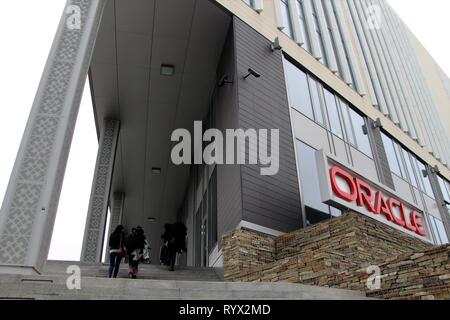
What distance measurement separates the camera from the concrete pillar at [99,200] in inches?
501

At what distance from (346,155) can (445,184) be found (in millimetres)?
11609

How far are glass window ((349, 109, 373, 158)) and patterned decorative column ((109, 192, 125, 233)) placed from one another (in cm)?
1269

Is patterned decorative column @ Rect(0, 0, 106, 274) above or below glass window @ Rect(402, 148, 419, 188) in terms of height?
below

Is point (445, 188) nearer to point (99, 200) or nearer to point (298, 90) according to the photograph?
point (298, 90)

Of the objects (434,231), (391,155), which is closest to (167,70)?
(391,155)

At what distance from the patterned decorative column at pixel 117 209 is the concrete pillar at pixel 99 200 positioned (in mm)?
5920

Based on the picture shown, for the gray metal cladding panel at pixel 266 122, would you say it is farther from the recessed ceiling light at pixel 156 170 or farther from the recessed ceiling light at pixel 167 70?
the recessed ceiling light at pixel 156 170

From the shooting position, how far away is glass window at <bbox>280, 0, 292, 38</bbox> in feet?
45.9

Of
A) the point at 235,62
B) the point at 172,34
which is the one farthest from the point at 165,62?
the point at 235,62

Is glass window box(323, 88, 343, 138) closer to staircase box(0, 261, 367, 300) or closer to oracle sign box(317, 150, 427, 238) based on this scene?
oracle sign box(317, 150, 427, 238)

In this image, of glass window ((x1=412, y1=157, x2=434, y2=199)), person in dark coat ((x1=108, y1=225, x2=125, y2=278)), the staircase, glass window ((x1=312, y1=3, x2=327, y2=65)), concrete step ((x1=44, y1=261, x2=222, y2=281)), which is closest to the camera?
the staircase

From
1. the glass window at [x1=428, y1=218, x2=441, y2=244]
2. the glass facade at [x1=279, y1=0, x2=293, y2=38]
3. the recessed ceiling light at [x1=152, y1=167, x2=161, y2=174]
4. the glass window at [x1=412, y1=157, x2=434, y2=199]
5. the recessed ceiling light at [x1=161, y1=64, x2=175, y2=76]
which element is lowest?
the glass window at [x1=428, y1=218, x2=441, y2=244]

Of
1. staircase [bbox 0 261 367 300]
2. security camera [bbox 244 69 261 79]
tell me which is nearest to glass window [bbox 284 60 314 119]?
security camera [bbox 244 69 261 79]

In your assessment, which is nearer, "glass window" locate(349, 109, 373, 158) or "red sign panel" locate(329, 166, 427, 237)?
"red sign panel" locate(329, 166, 427, 237)
